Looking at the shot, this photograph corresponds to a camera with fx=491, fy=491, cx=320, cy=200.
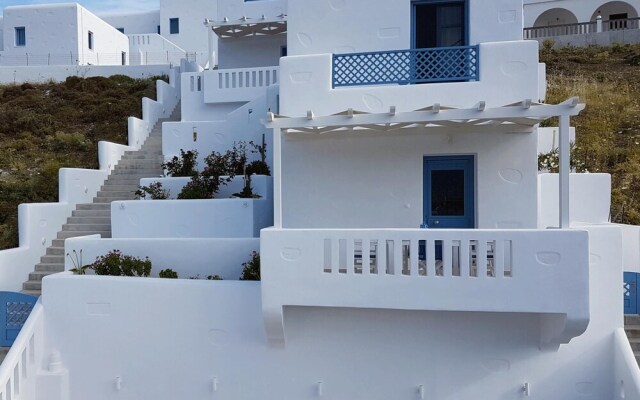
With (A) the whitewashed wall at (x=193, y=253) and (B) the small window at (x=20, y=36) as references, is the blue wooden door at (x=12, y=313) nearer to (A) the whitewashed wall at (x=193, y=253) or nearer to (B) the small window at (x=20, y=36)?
(A) the whitewashed wall at (x=193, y=253)

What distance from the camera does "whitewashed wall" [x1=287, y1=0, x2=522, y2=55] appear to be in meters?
8.75

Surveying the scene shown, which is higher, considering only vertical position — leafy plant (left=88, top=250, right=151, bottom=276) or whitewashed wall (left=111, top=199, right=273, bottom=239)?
whitewashed wall (left=111, top=199, right=273, bottom=239)

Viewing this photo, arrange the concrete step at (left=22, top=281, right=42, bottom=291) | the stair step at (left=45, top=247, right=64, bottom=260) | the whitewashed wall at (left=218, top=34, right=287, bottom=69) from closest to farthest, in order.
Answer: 1. the concrete step at (left=22, top=281, right=42, bottom=291)
2. the stair step at (left=45, top=247, right=64, bottom=260)
3. the whitewashed wall at (left=218, top=34, right=287, bottom=69)

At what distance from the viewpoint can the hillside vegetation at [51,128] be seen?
12398 mm

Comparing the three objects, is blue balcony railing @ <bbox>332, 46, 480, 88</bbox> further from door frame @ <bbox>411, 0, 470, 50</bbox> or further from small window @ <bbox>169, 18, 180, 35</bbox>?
small window @ <bbox>169, 18, 180, 35</bbox>

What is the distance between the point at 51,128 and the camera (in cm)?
1655

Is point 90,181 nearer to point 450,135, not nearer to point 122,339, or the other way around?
point 122,339

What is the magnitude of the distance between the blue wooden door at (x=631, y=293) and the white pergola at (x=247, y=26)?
1110 centimetres

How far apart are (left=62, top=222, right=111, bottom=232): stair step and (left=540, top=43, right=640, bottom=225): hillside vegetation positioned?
10923 mm

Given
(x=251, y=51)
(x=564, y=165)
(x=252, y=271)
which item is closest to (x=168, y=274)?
(x=252, y=271)

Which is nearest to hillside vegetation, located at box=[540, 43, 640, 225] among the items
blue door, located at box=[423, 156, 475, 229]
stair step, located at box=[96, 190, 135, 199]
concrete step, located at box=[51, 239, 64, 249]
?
blue door, located at box=[423, 156, 475, 229]

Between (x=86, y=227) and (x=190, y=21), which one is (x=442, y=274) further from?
(x=190, y=21)

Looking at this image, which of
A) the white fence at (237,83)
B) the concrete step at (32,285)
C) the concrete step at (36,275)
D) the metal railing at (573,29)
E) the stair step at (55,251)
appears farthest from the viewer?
the metal railing at (573,29)

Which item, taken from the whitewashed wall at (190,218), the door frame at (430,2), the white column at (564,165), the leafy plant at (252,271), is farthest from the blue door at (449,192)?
the whitewashed wall at (190,218)
